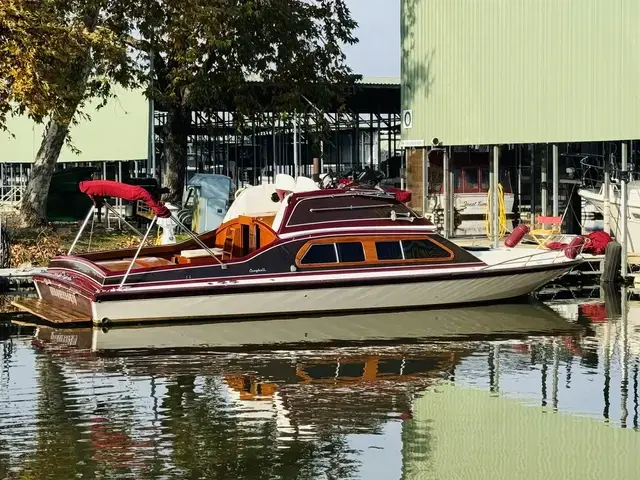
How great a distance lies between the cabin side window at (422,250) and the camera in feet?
83.1

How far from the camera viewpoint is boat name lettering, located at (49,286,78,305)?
24156mm

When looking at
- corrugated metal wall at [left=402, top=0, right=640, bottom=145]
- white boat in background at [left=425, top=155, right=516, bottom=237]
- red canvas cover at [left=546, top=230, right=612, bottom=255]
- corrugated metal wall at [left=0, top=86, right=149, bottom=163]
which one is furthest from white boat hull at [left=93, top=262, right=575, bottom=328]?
corrugated metal wall at [left=0, top=86, right=149, bottom=163]

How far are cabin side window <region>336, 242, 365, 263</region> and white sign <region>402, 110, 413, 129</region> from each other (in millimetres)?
14924

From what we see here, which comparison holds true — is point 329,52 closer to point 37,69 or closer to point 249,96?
point 249,96

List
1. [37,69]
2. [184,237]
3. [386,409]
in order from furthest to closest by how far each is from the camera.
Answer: [184,237] < [37,69] < [386,409]

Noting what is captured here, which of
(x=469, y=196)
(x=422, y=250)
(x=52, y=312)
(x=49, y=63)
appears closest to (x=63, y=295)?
(x=52, y=312)

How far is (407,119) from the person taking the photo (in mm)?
39719

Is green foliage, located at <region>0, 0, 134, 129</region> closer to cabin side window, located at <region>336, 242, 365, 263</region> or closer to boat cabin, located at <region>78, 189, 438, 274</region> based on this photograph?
boat cabin, located at <region>78, 189, 438, 274</region>

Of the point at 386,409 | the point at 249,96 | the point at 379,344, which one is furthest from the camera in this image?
the point at 249,96

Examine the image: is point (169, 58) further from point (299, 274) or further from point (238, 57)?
point (299, 274)

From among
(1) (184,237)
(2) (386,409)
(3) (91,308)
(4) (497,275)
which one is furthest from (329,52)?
(2) (386,409)

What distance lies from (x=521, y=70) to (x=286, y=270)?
41.6 ft

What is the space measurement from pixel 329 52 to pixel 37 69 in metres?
14.2

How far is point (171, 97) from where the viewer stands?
39.8 metres
